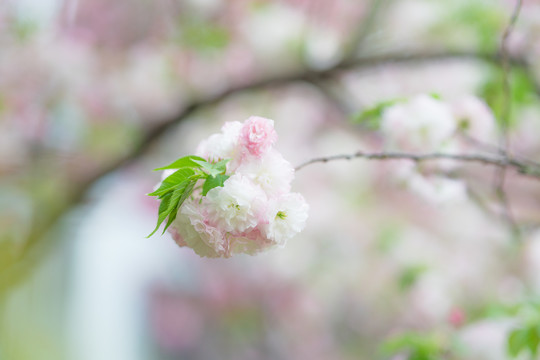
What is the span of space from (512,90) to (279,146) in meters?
1.31

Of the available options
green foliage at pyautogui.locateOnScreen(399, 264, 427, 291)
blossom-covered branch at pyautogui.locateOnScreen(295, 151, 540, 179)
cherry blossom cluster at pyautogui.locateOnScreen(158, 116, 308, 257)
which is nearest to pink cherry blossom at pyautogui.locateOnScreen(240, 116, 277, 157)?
cherry blossom cluster at pyautogui.locateOnScreen(158, 116, 308, 257)

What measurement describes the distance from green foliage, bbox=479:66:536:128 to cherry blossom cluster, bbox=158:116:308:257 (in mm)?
997

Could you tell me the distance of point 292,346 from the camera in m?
2.83

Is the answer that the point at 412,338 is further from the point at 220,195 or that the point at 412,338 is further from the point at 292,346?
the point at 292,346

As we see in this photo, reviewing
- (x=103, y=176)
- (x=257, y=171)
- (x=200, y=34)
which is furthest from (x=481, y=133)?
(x=103, y=176)

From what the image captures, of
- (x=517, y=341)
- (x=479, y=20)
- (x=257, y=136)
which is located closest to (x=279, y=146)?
(x=479, y=20)

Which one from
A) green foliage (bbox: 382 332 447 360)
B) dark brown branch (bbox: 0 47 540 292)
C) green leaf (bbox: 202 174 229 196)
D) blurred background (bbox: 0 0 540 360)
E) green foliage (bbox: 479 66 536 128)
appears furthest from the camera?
blurred background (bbox: 0 0 540 360)

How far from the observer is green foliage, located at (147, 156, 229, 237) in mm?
448

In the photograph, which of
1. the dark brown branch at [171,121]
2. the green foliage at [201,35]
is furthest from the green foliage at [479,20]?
the green foliage at [201,35]

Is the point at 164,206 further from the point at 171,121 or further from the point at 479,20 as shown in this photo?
the point at 479,20

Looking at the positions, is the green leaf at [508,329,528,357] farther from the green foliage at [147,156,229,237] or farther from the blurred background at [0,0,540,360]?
the green foliage at [147,156,229,237]

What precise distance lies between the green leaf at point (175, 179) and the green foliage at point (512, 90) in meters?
1.07

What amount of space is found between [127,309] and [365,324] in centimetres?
146

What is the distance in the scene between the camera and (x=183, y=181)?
17.8 inches
